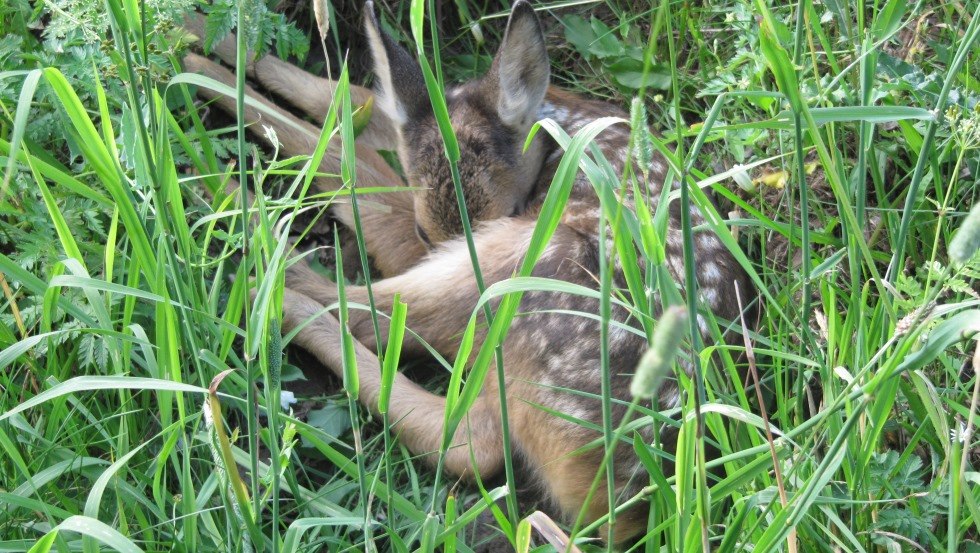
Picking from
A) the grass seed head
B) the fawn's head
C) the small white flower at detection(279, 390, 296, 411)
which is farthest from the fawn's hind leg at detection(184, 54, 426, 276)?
the grass seed head

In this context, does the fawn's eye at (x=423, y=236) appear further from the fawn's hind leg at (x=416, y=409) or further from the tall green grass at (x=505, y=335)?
the tall green grass at (x=505, y=335)

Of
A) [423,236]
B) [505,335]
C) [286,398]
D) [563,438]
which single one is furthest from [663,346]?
[423,236]

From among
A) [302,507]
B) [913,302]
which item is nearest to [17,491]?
[302,507]

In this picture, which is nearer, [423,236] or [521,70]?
[521,70]

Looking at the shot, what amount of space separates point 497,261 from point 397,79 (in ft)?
2.54

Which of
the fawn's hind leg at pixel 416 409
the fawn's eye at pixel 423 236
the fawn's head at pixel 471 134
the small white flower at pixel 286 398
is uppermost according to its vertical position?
the fawn's head at pixel 471 134

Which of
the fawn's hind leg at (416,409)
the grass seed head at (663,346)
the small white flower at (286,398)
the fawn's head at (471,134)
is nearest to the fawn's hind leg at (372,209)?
the fawn's head at (471,134)

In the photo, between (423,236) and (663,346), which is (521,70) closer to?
(423,236)

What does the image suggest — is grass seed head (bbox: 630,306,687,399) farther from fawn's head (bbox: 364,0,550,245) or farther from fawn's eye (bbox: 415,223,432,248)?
fawn's eye (bbox: 415,223,432,248)

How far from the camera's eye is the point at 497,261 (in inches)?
125

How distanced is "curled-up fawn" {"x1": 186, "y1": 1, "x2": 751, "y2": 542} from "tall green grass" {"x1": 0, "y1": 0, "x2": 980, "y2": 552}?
14 cm

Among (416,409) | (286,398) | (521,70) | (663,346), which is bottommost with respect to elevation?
(416,409)

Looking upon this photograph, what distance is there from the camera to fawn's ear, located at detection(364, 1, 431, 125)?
3.28 m

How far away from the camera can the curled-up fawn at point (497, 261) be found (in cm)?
272
